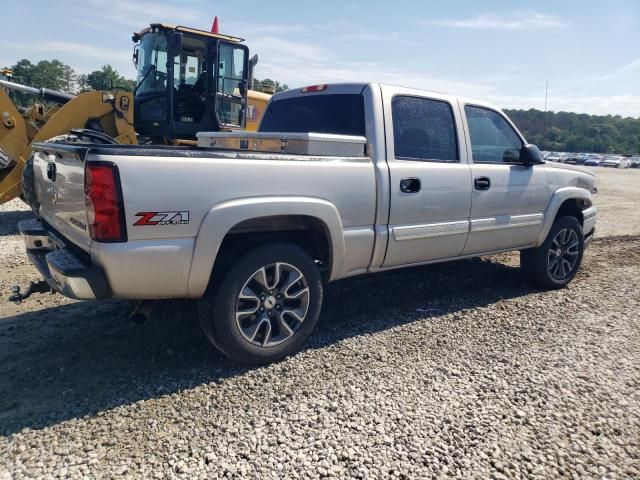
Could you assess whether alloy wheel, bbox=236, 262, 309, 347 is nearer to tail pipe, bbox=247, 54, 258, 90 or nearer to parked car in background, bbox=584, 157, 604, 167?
tail pipe, bbox=247, 54, 258, 90

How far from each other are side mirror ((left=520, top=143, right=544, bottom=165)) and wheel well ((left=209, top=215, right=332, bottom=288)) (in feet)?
8.27

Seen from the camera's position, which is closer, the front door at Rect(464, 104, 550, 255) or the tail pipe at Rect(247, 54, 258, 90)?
the front door at Rect(464, 104, 550, 255)

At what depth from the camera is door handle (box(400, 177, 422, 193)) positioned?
4.12 metres

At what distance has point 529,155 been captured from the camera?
5137mm

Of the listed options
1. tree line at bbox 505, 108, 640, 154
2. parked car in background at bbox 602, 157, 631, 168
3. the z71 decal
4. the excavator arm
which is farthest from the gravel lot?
tree line at bbox 505, 108, 640, 154

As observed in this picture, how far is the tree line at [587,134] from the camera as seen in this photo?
324 feet

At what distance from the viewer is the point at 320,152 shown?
3.79m

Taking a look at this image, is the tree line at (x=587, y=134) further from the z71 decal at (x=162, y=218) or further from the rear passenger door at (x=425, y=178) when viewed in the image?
the z71 decal at (x=162, y=218)

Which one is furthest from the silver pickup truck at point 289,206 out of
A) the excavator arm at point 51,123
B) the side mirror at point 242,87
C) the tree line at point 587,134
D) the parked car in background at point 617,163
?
the tree line at point 587,134

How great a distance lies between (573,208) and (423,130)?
2.51m

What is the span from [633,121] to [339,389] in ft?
459

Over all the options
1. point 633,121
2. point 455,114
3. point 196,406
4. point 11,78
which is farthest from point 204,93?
point 633,121

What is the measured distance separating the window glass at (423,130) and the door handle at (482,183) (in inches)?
11.3

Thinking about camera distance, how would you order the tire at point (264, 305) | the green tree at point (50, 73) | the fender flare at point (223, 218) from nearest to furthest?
the fender flare at point (223, 218) < the tire at point (264, 305) < the green tree at point (50, 73)
